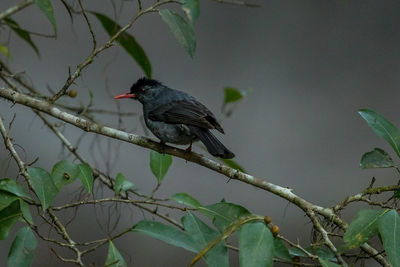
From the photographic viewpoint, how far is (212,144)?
11.1 feet

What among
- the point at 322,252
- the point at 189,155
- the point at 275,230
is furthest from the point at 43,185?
the point at 322,252

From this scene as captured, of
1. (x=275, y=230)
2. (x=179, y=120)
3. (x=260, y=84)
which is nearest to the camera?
(x=275, y=230)

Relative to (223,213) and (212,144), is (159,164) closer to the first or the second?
(212,144)

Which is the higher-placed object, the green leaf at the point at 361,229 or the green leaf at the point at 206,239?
the green leaf at the point at 361,229

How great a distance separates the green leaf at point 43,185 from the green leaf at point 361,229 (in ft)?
3.77

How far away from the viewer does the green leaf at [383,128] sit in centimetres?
278

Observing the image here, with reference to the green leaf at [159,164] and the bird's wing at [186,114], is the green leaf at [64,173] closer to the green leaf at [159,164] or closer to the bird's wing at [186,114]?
the green leaf at [159,164]

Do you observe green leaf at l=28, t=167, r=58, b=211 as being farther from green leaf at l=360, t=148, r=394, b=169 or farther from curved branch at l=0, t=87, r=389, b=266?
green leaf at l=360, t=148, r=394, b=169

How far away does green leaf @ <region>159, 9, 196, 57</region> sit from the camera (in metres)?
2.79

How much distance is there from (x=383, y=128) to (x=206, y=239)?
2.99ft

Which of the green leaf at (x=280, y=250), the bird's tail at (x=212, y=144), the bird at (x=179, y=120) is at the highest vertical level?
the bird at (x=179, y=120)

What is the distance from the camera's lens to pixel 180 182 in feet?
17.4

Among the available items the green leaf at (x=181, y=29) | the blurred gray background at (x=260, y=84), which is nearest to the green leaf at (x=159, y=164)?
the green leaf at (x=181, y=29)

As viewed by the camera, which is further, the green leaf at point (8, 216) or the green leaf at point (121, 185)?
the green leaf at point (121, 185)
